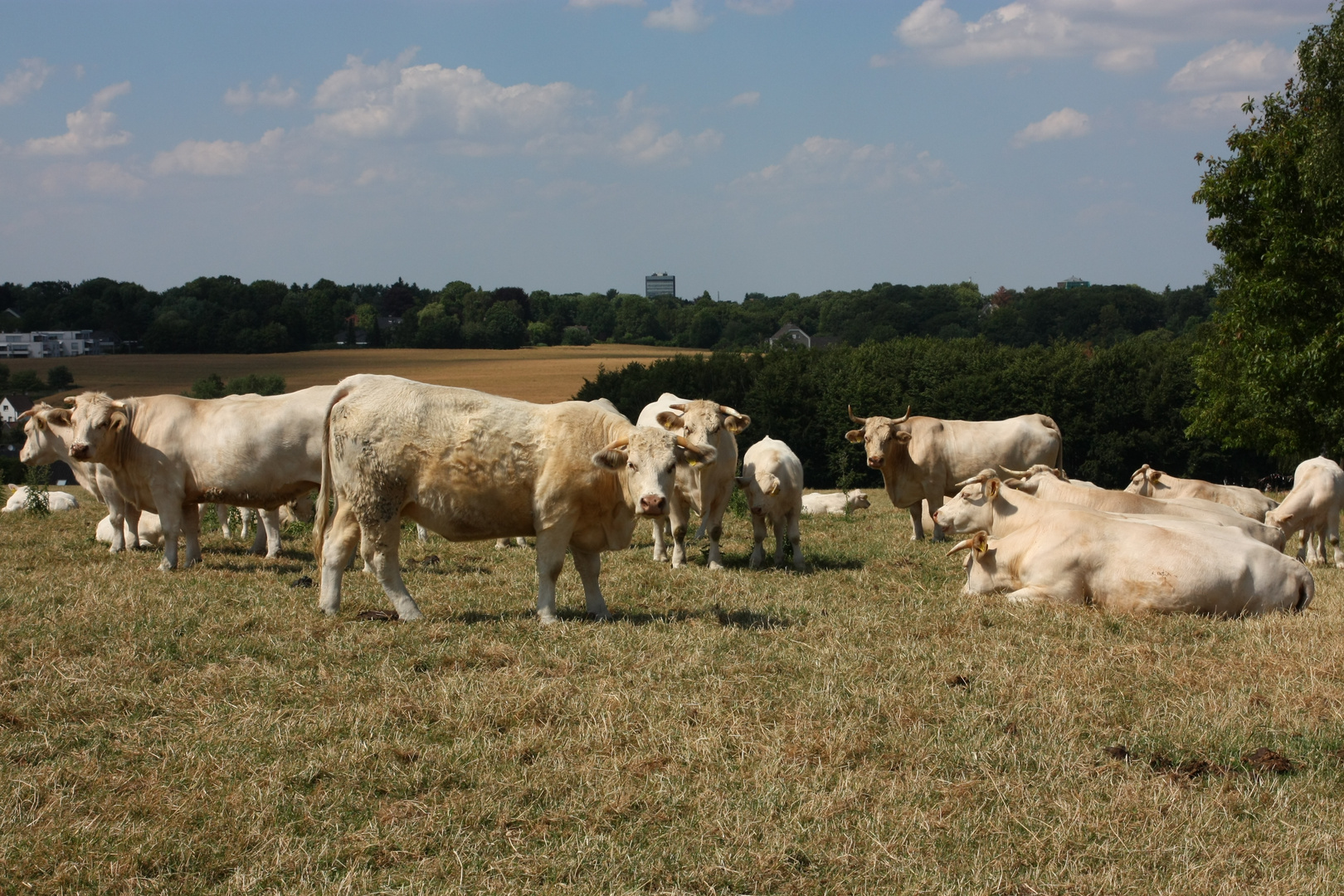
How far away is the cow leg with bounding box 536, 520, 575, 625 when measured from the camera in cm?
897

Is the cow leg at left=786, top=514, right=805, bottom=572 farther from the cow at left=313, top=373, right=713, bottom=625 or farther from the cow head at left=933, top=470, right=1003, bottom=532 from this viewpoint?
the cow at left=313, top=373, right=713, bottom=625

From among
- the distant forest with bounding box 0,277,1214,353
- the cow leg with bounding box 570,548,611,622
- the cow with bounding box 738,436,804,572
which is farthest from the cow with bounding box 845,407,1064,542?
the distant forest with bounding box 0,277,1214,353

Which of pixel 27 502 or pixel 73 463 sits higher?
pixel 73 463

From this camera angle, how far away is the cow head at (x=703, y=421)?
12.4 m

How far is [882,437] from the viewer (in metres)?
17.5

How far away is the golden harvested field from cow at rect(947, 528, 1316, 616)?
150ft

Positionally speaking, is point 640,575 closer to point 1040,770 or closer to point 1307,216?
point 1040,770

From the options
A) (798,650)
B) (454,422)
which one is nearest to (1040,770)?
(798,650)

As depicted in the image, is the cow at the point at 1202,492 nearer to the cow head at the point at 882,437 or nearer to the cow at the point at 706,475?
the cow head at the point at 882,437

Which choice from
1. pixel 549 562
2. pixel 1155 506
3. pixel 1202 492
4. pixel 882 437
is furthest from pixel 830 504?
pixel 549 562

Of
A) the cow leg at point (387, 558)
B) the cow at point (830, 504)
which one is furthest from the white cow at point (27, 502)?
the cow at point (830, 504)

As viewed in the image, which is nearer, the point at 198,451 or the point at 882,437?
the point at 198,451

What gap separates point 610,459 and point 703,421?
12.5 feet

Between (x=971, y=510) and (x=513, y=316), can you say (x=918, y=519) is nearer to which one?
(x=971, y=510)
